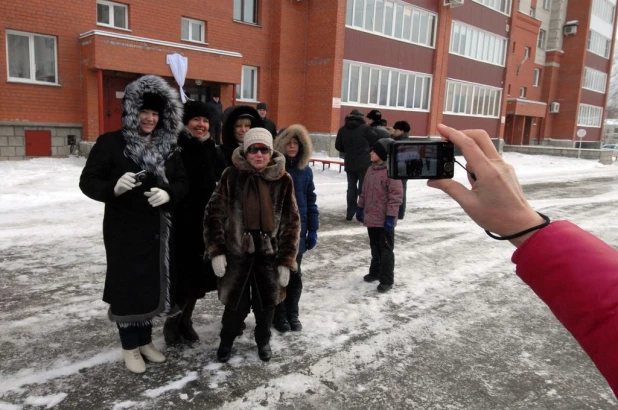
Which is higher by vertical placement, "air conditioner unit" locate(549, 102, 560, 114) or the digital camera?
"air conditioner unit" locate(549, 102, 560, 114)

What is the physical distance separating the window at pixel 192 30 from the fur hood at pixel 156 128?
14002 millimetres

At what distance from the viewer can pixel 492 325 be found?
4070mm

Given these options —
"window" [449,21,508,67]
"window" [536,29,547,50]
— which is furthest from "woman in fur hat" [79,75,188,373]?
"window" [536,29,547,50]

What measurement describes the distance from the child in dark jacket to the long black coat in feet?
6.50

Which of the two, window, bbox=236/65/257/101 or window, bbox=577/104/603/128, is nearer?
window, bbox=236/65/257/101

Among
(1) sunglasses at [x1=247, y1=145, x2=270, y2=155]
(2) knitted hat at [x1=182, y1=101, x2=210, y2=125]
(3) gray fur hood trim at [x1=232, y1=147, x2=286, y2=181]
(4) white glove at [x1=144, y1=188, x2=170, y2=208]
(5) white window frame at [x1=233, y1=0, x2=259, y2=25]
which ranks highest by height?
(5) white window frame at [x1=233, y1=0, x2=259, y2=25]

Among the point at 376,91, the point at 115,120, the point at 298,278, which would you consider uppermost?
the point at 376,91

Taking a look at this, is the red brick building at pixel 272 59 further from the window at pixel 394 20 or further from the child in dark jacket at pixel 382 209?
the child in dark jacket at pixel 382 209

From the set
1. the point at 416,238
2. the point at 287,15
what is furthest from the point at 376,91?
the point at 416,238

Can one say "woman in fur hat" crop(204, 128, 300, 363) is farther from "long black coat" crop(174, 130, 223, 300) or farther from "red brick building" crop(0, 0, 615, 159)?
"red brick building" crop(0, 0, 615, 159)

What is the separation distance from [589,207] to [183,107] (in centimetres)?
1020

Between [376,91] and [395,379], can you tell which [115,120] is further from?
[395,379]

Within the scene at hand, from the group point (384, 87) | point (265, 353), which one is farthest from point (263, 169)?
point (384, 87)

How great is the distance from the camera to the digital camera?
1.44 meters
